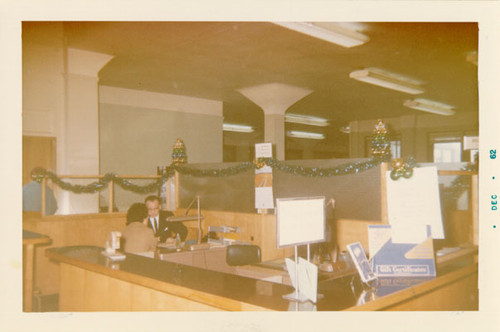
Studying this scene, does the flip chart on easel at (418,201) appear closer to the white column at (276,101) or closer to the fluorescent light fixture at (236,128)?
the white column at (276,101)

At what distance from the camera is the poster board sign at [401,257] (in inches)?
90.7

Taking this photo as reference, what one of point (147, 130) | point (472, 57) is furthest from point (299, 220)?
point (147, 130)

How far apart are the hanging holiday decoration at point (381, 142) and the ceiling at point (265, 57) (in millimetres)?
854

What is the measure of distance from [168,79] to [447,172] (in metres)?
5.59

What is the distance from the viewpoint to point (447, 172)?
2.97m

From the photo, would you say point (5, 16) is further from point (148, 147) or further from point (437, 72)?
point (437, 72)

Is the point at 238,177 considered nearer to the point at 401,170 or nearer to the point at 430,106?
the point at 401,170

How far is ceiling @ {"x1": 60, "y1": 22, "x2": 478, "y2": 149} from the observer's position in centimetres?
487

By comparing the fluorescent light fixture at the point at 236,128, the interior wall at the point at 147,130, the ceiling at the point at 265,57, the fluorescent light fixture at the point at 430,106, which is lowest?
the interior wall at the point at 147,130

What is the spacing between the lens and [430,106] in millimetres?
9906

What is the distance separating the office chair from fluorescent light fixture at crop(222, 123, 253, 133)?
9694 mm

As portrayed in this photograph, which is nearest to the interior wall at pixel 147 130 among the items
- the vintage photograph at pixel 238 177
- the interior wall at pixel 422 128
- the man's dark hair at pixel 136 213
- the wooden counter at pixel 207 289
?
the vintage photograph at pixel 238 177

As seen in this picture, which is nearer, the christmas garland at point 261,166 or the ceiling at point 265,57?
the christmas garland at point 261,166

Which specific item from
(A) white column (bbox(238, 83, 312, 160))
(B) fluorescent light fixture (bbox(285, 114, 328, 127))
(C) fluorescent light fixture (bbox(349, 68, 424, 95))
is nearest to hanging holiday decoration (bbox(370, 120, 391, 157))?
(C) fluorescent light fixture (bbox(349, 68, 424, 95))
